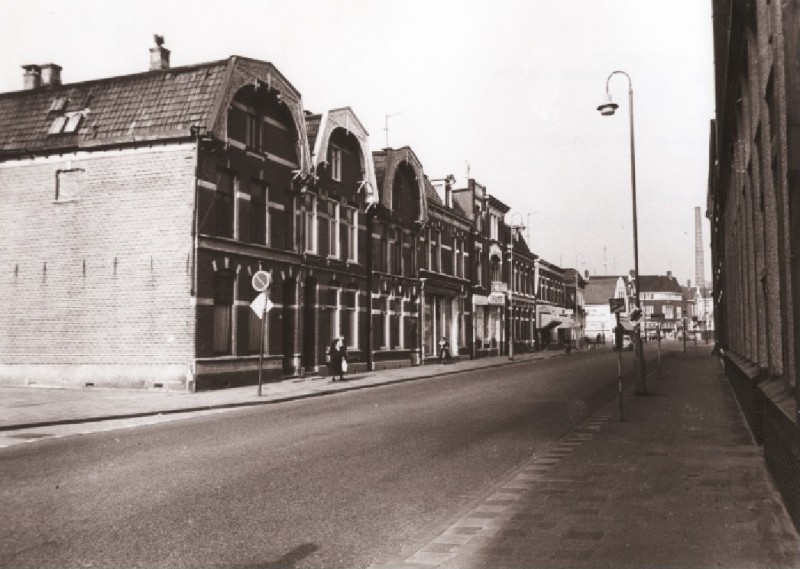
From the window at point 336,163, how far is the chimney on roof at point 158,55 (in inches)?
311

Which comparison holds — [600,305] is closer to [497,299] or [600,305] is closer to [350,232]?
[497,299]

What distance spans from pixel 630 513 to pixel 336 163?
84.9ft

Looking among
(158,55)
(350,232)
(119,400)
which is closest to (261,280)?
(119,400)

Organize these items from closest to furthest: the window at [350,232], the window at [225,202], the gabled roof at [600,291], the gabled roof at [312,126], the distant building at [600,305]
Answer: the window at [225,202], the gabled roof at [312,126], the window at [350,232], the distant building at [600,305], the gabled roof at [600,291]

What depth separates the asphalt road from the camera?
5.81 m

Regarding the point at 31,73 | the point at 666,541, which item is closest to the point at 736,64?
the point at 666,541

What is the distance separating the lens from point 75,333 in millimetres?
22562

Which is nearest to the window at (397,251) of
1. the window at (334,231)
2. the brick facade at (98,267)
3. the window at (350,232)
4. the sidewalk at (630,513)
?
the window at (350,232)

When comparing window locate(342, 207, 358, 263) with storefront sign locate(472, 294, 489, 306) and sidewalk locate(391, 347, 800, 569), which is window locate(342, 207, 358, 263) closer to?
storefront sign locate(472, 294, 489, 306)

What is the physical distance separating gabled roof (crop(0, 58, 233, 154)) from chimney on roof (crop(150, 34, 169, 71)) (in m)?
1.90

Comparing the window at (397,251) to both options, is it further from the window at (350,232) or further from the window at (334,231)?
the window at (334,231)

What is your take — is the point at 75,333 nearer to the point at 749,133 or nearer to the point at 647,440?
the point at 647,440

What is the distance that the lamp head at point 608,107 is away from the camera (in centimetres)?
2114

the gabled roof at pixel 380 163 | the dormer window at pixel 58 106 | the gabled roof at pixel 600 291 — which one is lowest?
the gabled roof at pixel 600 291
